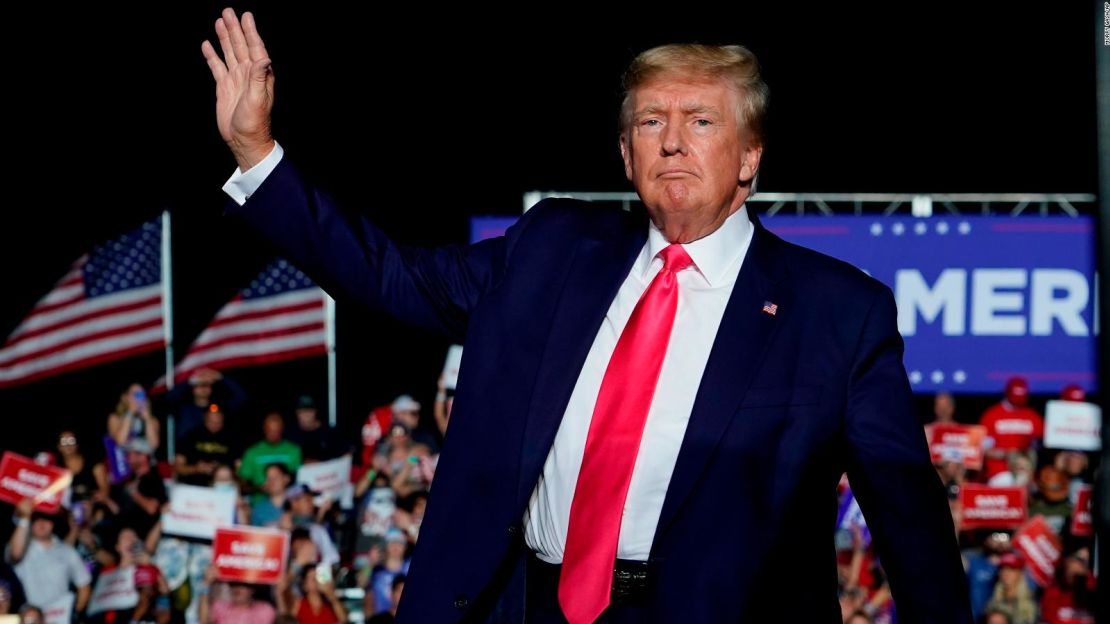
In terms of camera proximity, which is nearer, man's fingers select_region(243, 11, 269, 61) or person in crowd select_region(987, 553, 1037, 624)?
man's fingers select_region(243, 11, 269, 61)

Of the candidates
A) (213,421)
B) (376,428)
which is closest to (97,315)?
(213,421)

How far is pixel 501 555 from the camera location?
2.19 m

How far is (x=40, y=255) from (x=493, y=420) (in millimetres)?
14446

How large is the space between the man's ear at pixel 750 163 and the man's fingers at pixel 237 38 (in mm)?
751

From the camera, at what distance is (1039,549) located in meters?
8.53

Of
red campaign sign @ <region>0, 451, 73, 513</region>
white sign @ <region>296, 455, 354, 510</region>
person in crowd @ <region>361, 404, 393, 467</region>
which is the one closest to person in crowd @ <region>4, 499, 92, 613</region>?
red campaign sign @ <region>0, 451, 73, 513</region>

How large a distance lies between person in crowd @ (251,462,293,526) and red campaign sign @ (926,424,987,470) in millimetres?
4057

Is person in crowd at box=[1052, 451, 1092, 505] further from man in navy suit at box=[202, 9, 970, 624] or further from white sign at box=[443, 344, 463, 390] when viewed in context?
man in navy suit at box=[202, 9, 970, 624]

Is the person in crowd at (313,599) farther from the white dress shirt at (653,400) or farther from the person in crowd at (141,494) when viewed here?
the white dress shirt at (653,400)

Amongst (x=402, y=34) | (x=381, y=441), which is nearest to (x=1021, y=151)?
(x=402, y=34)

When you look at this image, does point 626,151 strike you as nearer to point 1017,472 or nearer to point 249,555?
point 249,555

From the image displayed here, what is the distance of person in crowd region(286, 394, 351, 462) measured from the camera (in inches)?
389

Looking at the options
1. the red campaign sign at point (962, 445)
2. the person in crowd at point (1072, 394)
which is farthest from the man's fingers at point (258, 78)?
the person in crowd at point (1072, 394)

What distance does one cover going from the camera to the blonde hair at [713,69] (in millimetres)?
2301
